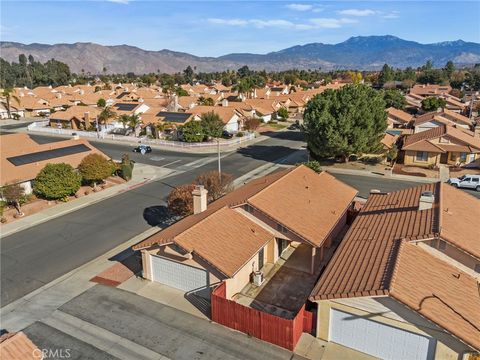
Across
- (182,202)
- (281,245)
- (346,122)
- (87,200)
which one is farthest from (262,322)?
(346,122)

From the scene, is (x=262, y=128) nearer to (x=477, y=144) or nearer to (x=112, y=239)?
(x=477, y=144)

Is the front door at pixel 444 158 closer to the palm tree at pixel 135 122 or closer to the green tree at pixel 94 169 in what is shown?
the green tree at pixel 94 169

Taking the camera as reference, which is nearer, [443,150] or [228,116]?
[443,150]

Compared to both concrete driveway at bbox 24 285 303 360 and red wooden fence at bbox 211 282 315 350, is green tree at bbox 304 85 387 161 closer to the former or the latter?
red wooden fence at bbox 211 282 315 350

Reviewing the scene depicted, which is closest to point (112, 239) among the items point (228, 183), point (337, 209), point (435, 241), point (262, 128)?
point (228, 183)

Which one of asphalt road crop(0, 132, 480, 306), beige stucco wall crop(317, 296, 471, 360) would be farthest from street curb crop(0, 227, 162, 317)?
beige stucco wall crop(317, 296, 471, 360)

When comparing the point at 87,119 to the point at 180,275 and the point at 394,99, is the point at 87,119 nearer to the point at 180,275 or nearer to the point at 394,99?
the point at 180,275
